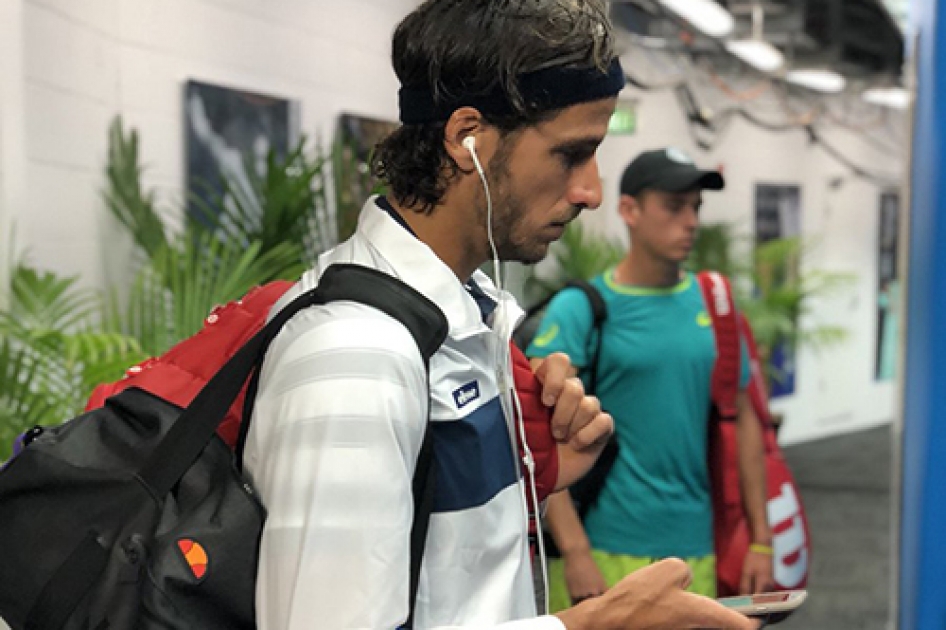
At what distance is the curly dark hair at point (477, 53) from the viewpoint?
1285 mm

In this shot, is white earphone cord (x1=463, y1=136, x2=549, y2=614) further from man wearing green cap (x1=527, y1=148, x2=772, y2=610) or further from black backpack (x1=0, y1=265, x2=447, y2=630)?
man wearing green cap (x1=527, y1=148, x2=772, y2=610)

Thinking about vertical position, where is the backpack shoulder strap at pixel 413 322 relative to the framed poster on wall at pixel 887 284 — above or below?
above

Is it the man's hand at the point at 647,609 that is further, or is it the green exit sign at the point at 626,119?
the green exit sign at the point at 626,119

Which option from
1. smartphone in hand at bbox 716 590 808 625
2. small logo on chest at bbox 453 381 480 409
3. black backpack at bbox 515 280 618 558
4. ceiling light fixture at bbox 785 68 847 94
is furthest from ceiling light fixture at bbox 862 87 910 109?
small logo on chest at bbox 453 381 480 409

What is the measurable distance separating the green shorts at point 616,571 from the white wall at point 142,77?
1476mm

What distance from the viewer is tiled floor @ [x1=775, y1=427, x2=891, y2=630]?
5848mm

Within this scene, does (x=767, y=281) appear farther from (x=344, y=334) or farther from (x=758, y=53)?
(x=344, y=334)

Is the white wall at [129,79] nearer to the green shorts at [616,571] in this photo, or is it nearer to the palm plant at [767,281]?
the green shorts at [616,571]

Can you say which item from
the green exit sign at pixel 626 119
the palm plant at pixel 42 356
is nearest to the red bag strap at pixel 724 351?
the palm plant at pixel 42 356

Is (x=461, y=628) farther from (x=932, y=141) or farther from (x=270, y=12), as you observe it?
(x=270, y=12)

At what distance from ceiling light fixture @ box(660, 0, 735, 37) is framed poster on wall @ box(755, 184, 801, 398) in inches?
66.7

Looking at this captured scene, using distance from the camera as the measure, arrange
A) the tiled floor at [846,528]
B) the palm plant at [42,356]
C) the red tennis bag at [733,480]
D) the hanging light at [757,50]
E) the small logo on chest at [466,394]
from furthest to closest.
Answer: the hanging light at [757,50]
the tiled floor at [846,528]
the red tennis bag at [733,480]
the palm plant at [42,356]
the small logo on chest at [466,394]

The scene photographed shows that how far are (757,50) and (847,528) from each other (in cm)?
412

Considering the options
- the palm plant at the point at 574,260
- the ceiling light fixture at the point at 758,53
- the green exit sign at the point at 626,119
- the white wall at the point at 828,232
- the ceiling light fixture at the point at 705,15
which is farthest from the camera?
the white wall at the point at 828,232
